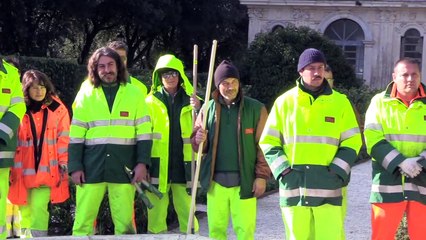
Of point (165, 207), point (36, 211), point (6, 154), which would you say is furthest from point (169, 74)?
point (36, 211)

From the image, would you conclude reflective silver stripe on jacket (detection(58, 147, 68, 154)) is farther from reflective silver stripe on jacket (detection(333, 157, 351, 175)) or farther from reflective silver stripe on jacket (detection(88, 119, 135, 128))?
reflective silver stripe on jacket (detection(333, 157, 351, 175))

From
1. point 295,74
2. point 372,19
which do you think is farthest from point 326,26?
point 295,74

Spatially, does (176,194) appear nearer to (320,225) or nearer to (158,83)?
(158,83)

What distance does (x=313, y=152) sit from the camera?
639cm

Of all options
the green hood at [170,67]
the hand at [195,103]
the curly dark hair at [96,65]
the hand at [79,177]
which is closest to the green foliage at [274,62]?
the green hood at [170,67]

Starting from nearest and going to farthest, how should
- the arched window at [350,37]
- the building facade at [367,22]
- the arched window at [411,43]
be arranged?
the building facade at [367,22] < the arched window at [411,43] < the arched window at [350,37]

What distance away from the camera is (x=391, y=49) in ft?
143

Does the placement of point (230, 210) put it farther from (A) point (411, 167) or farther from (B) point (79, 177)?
(A) point (411, 167)

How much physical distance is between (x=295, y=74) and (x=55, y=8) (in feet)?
30.0

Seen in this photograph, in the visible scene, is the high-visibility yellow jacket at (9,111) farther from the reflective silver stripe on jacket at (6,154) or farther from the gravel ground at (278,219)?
the gravel ground at (278,219)

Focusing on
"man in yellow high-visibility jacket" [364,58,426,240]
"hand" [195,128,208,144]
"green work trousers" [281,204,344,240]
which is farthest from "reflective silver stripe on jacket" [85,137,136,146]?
"man in yellow high-visibility jacket" [364,58,426,240]

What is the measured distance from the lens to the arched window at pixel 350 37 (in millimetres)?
43750

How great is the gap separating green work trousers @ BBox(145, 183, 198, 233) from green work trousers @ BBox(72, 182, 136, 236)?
533mm

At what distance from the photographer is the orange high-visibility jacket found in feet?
24.8
